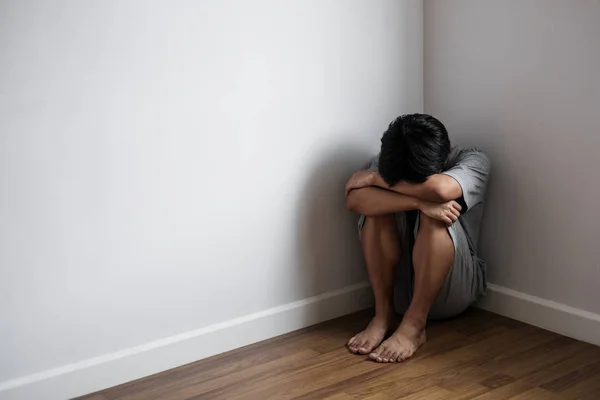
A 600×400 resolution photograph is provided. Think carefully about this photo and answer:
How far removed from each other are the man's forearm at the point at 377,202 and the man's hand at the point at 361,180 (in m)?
0.01

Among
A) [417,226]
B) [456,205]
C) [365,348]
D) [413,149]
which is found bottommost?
[365,348]

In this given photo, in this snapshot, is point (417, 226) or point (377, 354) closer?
point (377, 354)

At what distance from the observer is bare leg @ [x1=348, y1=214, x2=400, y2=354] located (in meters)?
2.37

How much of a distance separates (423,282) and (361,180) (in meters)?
0.38

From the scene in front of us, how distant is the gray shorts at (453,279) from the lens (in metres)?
2.34

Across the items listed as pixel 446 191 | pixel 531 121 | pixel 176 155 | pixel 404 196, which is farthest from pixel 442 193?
pixel 176 155

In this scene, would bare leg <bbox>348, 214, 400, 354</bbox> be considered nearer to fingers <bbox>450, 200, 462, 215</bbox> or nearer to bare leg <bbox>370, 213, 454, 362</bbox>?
bare leg <bbox>370, 213, 454, 362</bbox>

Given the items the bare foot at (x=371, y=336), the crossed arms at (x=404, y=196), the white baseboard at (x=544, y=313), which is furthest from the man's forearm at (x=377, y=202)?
the white baseboard at (x=544, y=313)

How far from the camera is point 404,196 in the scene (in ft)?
7.43

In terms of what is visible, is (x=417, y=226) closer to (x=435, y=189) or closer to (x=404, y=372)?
(x=435, y=189)

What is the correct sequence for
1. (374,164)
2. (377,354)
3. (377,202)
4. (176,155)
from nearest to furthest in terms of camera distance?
(176,155) → (377,354) → (377,202) → (374,164)

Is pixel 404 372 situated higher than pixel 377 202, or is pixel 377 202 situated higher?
pixel 377 202

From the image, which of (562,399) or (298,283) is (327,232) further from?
(562,399)

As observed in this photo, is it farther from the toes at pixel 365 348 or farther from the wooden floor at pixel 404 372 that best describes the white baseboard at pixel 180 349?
the toes at pixel 365 348
